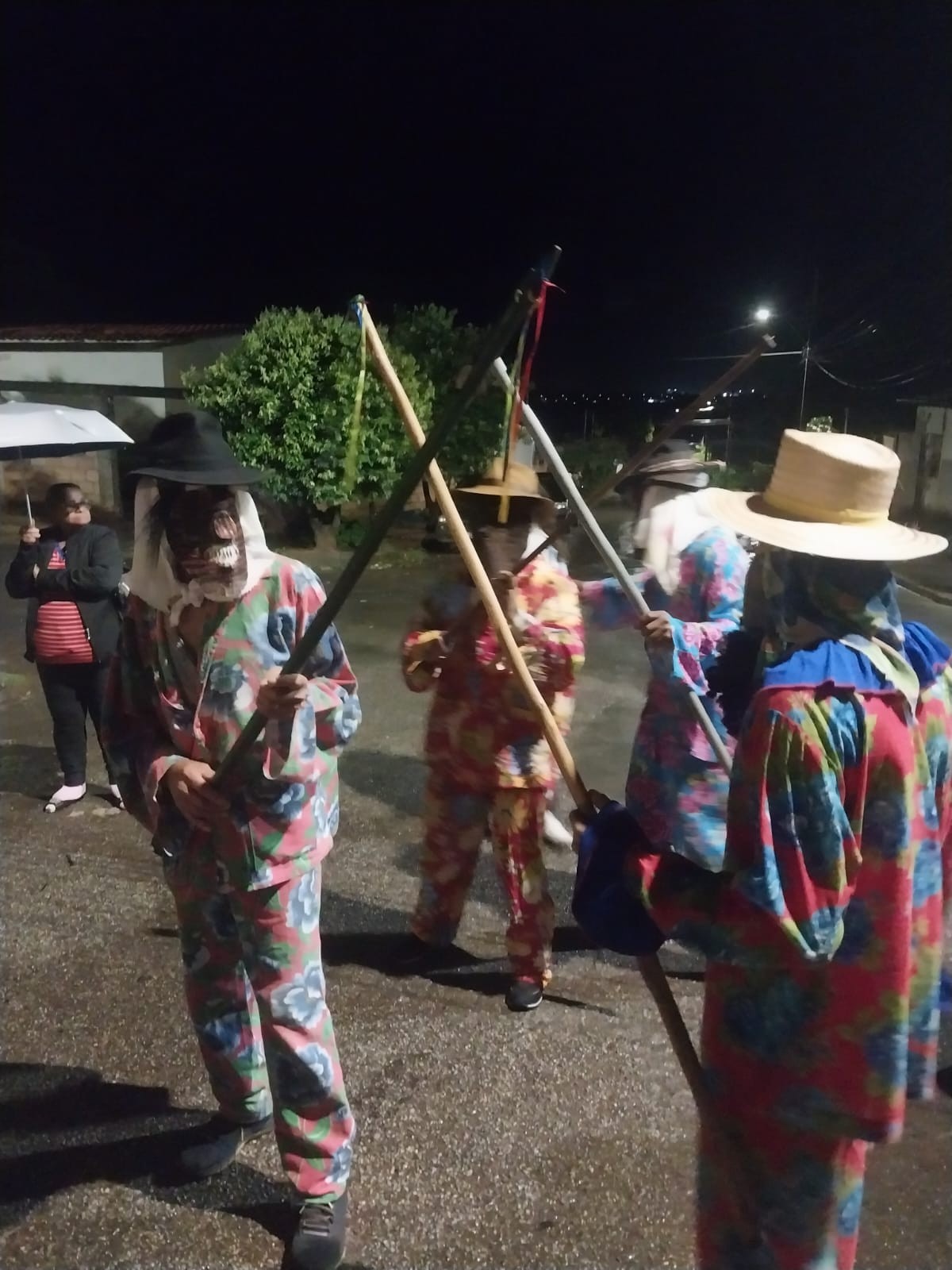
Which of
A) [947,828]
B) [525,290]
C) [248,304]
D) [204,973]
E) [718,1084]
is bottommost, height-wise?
[204,973]

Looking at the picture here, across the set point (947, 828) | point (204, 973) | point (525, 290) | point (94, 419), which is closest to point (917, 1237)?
point (947, 828)

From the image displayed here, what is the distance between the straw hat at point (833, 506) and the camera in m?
1.65

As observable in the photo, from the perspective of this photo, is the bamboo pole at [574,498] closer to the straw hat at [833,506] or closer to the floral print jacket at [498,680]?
the straw hat at [833,506]

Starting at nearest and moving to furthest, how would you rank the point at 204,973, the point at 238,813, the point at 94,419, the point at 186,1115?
the point at 238,813 → the point at 204,973 → the point at 186,1115 → the point at 94,419

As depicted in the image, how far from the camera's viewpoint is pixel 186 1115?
3.00 meters

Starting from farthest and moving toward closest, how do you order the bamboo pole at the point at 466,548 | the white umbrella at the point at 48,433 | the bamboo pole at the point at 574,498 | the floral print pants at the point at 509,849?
1. the white umbrella at the point at 48,433
2. the floral print pants at the point at 509,849
3. the bamboo pole at the point at 574,498
4. the bamboo pole at the point at 466,548

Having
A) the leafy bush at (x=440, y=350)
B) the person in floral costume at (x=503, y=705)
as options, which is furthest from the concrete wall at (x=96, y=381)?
the person in floral costume at (x=503, y=705)

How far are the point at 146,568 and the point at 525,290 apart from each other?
136 cm

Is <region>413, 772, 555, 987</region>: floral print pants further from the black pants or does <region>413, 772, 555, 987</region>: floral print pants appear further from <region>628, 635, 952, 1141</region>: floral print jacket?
the black pants

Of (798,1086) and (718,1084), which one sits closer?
(798,1086)

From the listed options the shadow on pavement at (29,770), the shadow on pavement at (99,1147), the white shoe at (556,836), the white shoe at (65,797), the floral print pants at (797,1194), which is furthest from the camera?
the shadow on pavement at (29,770)

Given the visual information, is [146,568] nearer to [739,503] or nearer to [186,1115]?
[739,503]

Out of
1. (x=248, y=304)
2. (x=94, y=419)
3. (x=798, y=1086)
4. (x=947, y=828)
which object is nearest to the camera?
(x=798, y=1086)

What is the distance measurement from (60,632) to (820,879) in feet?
14.5
